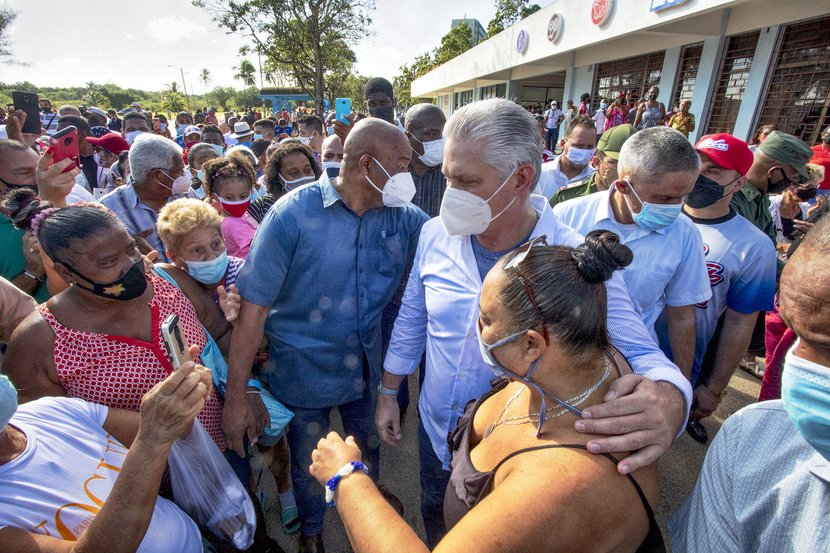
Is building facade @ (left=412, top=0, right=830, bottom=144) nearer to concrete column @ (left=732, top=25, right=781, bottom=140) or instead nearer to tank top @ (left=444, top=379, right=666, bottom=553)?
concrete column @ (left=732, top=25, right=781, bottom=140)

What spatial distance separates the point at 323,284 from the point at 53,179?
2.05m

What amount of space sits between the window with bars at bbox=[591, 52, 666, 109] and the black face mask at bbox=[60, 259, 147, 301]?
603 inches

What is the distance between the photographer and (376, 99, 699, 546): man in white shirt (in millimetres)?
1509

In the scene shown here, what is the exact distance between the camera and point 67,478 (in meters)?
1.33

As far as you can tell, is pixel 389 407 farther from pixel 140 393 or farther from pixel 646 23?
pixel 646 23

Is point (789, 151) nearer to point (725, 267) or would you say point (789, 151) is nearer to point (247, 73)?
Result: point (725, 267)

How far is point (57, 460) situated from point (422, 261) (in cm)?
152

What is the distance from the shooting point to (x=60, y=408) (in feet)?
4.75

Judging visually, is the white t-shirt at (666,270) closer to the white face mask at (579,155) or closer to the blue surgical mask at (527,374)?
the blue surgical mask at (527,374)

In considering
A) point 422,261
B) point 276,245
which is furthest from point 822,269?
point 276,245

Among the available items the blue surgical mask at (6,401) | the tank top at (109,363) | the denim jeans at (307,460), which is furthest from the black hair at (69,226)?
the denim jeans at (307,460)

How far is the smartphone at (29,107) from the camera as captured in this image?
467cm

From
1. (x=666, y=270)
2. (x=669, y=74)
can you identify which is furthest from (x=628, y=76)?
(x=666, y=270)

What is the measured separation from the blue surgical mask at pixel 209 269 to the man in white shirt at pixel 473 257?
44.4 inches
